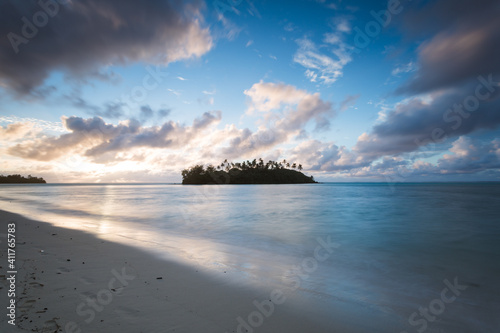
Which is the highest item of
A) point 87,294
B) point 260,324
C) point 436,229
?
point 87,294

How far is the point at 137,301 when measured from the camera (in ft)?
14.4

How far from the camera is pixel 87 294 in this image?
14.7 feet

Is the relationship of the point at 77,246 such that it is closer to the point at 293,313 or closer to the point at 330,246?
the point at 293,313

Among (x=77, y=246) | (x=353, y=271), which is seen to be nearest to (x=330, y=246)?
(x=353, y=271)

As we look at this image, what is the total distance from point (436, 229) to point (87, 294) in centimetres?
1958
